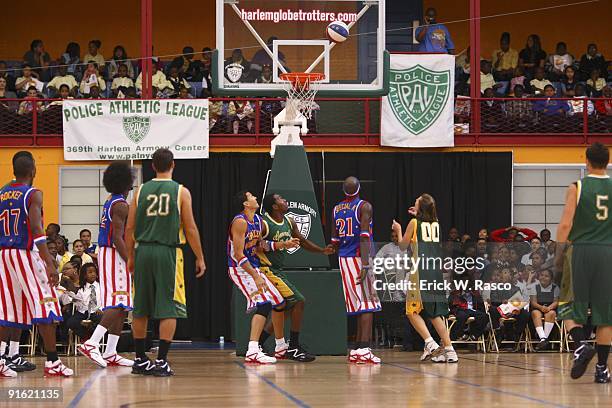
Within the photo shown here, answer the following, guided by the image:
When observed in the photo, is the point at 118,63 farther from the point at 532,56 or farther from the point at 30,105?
the point at 532,56

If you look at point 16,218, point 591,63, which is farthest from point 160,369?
point 591,63

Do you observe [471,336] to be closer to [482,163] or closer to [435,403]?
[482,163]

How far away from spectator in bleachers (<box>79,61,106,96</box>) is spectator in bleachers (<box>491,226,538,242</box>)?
7.94 m

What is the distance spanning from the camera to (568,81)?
23125mm

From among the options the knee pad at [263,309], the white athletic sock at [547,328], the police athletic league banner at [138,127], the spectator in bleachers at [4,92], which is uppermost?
the spectator in bleachers at [4,92]

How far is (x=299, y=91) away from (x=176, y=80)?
762 centimetres

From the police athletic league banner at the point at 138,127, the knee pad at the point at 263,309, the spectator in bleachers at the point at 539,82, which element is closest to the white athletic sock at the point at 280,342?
the knee pad at the point at 263,309

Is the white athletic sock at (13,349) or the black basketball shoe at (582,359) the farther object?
the white athletic sock at (13,349)

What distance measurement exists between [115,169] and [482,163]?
10.7 m

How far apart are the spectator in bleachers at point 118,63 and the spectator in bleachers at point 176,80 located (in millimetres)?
796

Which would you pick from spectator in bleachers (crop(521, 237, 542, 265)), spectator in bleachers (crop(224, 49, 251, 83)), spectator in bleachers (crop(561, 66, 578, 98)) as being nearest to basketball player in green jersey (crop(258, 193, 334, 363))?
spectator in bleachers (crop(224, 49, 251, 83))

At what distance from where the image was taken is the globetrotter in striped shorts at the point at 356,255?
1300 centimetres

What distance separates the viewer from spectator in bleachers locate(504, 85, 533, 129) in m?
21.4

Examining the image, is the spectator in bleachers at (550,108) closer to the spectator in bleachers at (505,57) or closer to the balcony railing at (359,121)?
the balcony railing at (359,121)
